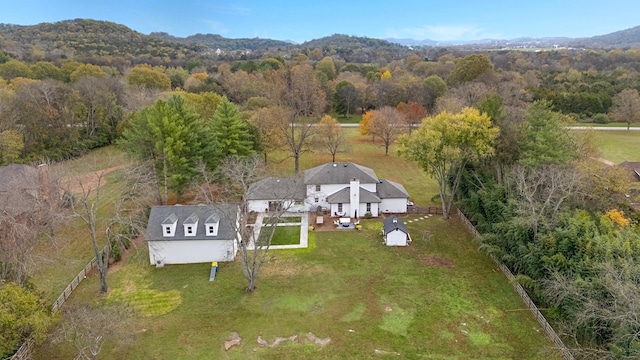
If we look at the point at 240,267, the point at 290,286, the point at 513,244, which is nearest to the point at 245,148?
the point at 240,267

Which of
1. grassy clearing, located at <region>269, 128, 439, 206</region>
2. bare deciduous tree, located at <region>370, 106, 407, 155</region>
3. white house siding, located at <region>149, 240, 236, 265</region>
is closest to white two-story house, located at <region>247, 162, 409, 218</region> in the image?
grassy clearing, located at <region>269, 128, 439, 206</region>

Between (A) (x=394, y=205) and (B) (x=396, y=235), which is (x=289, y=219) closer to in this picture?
(A) (x=394, y=205)

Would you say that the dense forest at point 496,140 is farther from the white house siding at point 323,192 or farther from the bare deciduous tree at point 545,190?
the white house siding at point 323,192

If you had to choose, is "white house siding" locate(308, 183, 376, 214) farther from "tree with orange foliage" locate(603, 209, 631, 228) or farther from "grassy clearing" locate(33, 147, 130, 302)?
"tree with orange foliage" locate(603, 209, 631, 228)

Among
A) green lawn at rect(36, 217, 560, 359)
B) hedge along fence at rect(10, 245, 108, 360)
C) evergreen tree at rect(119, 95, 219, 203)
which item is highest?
evergreen tree at rect(119, 95, 219, 203)

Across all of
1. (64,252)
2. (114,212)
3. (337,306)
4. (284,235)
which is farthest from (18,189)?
(337,306)

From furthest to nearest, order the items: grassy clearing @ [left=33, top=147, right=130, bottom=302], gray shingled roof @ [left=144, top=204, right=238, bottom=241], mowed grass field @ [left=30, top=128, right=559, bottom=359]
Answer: gray shingled roof @ [left=144, top=204, right=238, bottom=241]
grassy clearing @ [left=33, top=147, right=130, bottom=302]
mowed grass field @ [left=30, top=128, right=559, bottom=359]

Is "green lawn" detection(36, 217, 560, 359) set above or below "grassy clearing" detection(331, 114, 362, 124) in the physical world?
below
